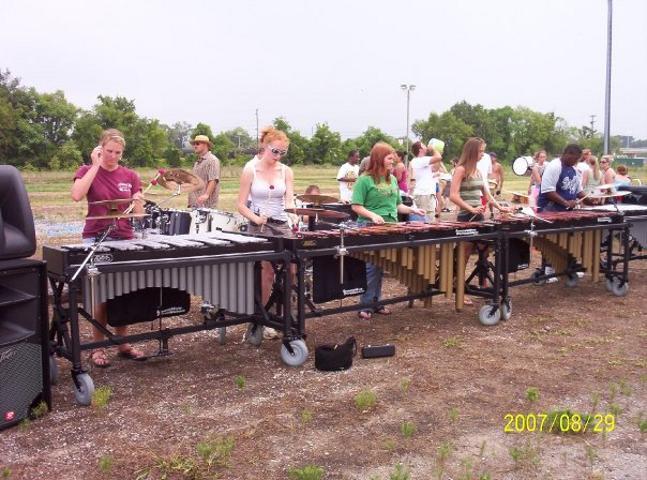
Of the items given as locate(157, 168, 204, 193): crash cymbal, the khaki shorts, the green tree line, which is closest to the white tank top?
locate(157, 168, 204, 193): crash cymbal

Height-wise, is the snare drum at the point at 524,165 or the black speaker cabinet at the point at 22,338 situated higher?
the snare drum at the point at 524,165

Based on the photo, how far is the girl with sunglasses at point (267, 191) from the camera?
20.1 feet

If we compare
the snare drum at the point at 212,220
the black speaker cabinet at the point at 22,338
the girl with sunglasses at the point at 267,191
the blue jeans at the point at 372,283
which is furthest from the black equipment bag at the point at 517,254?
the black speaker cabinet at the point at 22,338

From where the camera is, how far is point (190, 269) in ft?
16.8

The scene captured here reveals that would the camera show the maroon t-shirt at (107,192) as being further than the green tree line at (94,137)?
No

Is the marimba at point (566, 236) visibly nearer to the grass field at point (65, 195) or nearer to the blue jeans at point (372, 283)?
the blue jeans at point (372, 283)

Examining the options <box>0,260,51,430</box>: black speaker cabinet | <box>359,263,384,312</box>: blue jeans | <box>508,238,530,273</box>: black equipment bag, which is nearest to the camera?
<box>0,260,51,430</box>: black speaker cabinet

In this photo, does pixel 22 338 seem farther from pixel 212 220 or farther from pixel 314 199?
pixel 314 199

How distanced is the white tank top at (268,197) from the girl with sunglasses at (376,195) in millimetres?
916

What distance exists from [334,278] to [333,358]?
0.88 m

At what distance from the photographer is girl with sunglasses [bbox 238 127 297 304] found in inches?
241

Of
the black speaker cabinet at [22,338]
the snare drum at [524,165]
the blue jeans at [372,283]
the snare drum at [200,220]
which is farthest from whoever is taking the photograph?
the snare drum at [524,165]

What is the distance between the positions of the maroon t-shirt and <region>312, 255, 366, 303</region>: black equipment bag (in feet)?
5.34

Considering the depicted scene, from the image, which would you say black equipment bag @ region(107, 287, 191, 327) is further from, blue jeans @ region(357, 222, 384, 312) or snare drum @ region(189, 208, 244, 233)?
snare drum @ region(189, 208, 244, 233)
